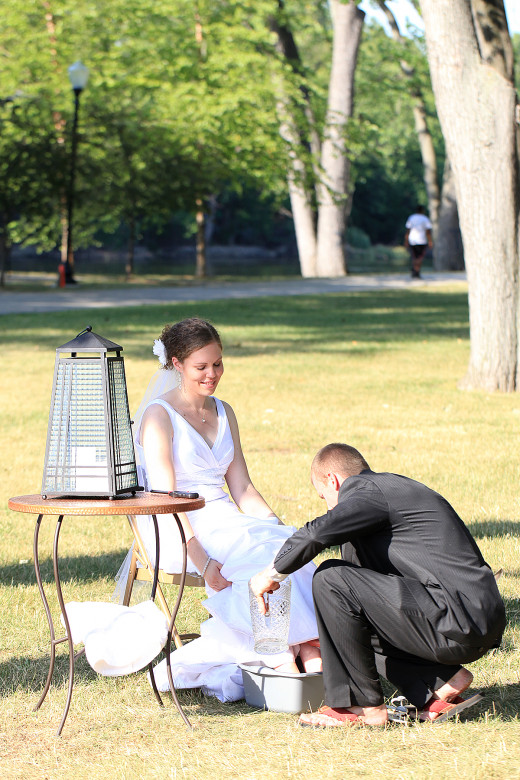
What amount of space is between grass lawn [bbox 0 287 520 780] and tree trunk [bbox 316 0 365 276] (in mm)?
12338

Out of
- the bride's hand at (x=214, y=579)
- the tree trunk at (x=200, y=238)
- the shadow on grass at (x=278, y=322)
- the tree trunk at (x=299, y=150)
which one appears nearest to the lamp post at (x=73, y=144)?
the tree trunk at (x=200, y=238)

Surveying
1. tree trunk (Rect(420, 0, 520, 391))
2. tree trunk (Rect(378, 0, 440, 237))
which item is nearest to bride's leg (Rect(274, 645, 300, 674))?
tree trunk (Rect(420, 0, 520, 391))

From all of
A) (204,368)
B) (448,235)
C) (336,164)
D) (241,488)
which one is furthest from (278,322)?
(448,235)

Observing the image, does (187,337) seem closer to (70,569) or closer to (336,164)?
(70,569)

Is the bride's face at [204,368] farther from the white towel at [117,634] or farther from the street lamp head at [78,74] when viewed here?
the street lamp head at [78,74]

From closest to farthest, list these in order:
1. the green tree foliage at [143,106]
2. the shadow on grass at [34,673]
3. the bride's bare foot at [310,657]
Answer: the bride's bare foot at [310,657]
the shadow on grass at [34,673]
the green tree foliage at [143,106]

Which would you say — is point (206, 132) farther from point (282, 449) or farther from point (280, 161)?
point (282, 449)

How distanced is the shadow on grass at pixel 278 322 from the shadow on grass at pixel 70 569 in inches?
341

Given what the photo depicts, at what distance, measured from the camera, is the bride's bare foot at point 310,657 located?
13.7 ft

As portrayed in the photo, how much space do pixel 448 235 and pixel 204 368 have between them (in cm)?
3244

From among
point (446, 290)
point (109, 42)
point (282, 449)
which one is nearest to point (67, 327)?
point (282, 449)

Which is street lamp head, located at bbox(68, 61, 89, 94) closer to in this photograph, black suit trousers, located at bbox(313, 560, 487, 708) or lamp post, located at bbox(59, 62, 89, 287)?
lamp post, located at bbox(59, 62, 89, 287)

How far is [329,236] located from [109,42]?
10.0 m

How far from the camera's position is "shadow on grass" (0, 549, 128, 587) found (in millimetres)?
5836
